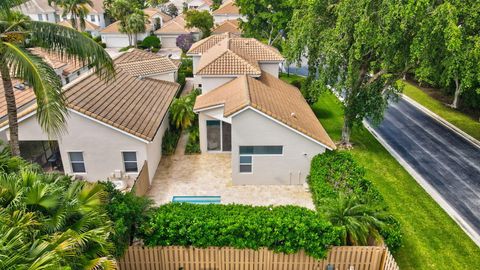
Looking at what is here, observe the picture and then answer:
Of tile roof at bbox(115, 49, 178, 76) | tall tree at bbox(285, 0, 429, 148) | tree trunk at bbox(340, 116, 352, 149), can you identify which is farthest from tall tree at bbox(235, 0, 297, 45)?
tree trunk at bbox(340, 116, 352, 149)

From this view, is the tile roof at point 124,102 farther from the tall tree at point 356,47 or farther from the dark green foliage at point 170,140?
the tall tree at point 356,47

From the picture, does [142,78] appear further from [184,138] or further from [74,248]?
[74,248]

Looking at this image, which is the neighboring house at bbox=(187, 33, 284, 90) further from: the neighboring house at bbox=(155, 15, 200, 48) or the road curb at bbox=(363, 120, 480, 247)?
the neighboring house at bbox=(155, 15, 200, 48)

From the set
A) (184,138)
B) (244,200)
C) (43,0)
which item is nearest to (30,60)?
(244,200)

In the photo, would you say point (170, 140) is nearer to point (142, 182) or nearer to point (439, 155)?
point (142, 182)

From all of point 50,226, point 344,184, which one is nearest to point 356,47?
point 344,184

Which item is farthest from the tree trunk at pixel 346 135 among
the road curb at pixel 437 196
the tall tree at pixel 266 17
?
the tall tree at pixel 266 17
